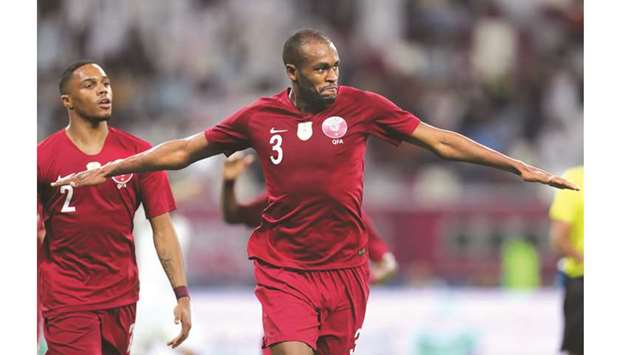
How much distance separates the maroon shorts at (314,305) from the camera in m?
6.36

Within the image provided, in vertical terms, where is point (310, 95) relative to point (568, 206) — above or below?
above

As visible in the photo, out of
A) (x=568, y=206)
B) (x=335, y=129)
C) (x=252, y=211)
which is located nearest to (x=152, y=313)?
(x=252, y=211)

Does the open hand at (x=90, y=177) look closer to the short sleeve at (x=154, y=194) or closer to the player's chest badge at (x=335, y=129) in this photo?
the short sleeve at (x=154, y=194)

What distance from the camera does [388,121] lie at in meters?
6.40

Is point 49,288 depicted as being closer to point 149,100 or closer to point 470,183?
point 470,183

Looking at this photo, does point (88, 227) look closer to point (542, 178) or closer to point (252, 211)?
point (252, 211)

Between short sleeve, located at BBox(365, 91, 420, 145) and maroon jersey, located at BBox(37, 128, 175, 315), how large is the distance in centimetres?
126

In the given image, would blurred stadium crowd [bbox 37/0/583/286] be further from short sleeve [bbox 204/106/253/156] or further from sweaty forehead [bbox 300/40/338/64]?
sweaty forehead [bbox 300/40/338/64]

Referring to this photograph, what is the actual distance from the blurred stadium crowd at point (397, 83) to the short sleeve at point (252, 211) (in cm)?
755

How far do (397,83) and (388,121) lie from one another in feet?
37.4

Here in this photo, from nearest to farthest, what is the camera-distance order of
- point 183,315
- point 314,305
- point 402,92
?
1. point 314,305
2. point 183,315
3. point 402,92

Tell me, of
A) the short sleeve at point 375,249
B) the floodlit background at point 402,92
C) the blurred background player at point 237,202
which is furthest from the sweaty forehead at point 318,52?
the floodlit background at point 402,92

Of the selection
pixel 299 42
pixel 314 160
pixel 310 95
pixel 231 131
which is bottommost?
pixel 314 160
